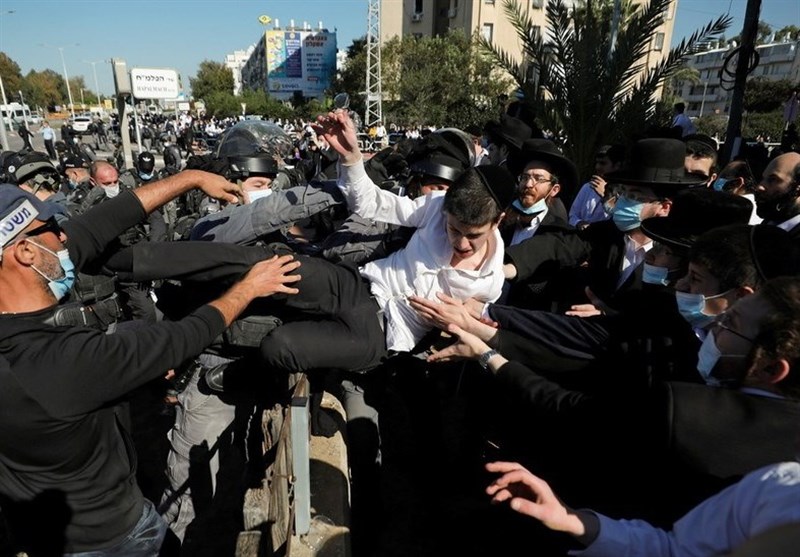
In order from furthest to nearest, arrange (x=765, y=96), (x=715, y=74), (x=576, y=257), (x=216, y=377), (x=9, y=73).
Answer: (x=715, y=74), (x=9, y=73), (x=765, y=96), (x=576, y=257), (x=216, y=377)

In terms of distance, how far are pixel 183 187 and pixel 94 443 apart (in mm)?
1289

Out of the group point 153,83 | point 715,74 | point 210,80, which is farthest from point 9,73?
point 715,74

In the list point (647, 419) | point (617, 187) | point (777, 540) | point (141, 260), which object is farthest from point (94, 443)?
point (617, 187)

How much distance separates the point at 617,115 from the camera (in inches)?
263

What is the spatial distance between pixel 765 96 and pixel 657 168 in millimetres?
46399

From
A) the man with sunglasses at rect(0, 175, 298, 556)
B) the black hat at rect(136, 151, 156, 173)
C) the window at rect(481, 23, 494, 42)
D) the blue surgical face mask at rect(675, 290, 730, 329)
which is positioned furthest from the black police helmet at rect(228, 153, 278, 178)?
the window at rect(481, 23, 494, 42)

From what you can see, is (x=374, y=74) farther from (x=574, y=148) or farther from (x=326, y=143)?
(x=326, y=143)

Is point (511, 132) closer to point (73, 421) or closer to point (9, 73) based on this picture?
point (73, 421)

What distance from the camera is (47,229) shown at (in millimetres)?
1972

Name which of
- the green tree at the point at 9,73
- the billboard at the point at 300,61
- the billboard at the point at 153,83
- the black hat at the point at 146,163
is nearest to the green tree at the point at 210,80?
the billboard at the point at 300,61

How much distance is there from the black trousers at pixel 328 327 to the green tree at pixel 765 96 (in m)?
45.9

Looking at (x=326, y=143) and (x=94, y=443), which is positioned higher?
(x=326, y=143)

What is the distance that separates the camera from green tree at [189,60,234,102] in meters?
81.2

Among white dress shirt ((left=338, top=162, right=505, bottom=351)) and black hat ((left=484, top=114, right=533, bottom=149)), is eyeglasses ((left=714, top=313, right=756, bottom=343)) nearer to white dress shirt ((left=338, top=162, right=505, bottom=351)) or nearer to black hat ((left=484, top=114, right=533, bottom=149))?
white dress shirt ((left=338, top=162, right=505, bottom=351))
